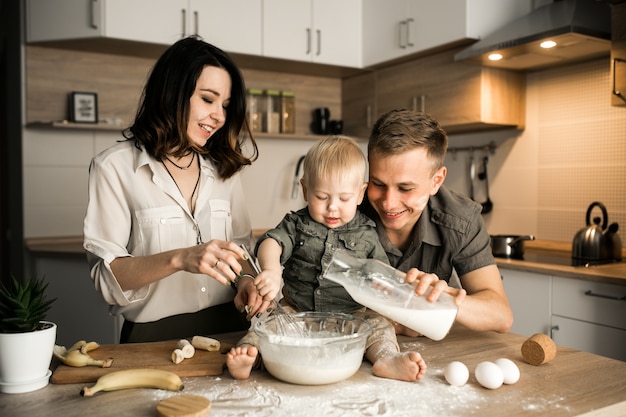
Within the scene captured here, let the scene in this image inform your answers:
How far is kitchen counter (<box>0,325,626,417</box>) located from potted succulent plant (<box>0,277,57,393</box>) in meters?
0.02

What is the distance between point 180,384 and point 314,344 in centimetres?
25

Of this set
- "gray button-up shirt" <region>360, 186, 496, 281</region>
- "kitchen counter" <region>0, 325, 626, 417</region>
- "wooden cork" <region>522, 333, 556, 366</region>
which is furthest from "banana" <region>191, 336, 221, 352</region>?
"wooden cork" <region>522, 333, 556, 366</region>

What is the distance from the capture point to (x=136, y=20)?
323 cm

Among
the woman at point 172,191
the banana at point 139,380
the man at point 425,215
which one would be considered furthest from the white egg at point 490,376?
the woman at point 172,191

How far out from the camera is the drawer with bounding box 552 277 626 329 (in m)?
2.40

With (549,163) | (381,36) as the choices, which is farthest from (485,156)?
(381,36)

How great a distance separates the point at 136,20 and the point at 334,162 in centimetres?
228

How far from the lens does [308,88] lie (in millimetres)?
4270

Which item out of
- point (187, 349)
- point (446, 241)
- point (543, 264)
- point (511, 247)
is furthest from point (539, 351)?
point (511, 247)

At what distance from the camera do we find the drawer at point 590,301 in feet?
7.89

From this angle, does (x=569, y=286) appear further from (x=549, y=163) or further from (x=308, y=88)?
(x=308, y=88)

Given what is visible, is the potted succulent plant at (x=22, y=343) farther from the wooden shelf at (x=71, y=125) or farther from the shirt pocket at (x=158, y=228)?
the wooden shelf at (x=71, y=125)

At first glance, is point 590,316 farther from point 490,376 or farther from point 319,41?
point 319,41

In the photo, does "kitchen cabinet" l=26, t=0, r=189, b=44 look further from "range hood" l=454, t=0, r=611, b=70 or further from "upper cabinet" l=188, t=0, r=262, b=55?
"range hood" l=454, t=0, r=611, b=70
